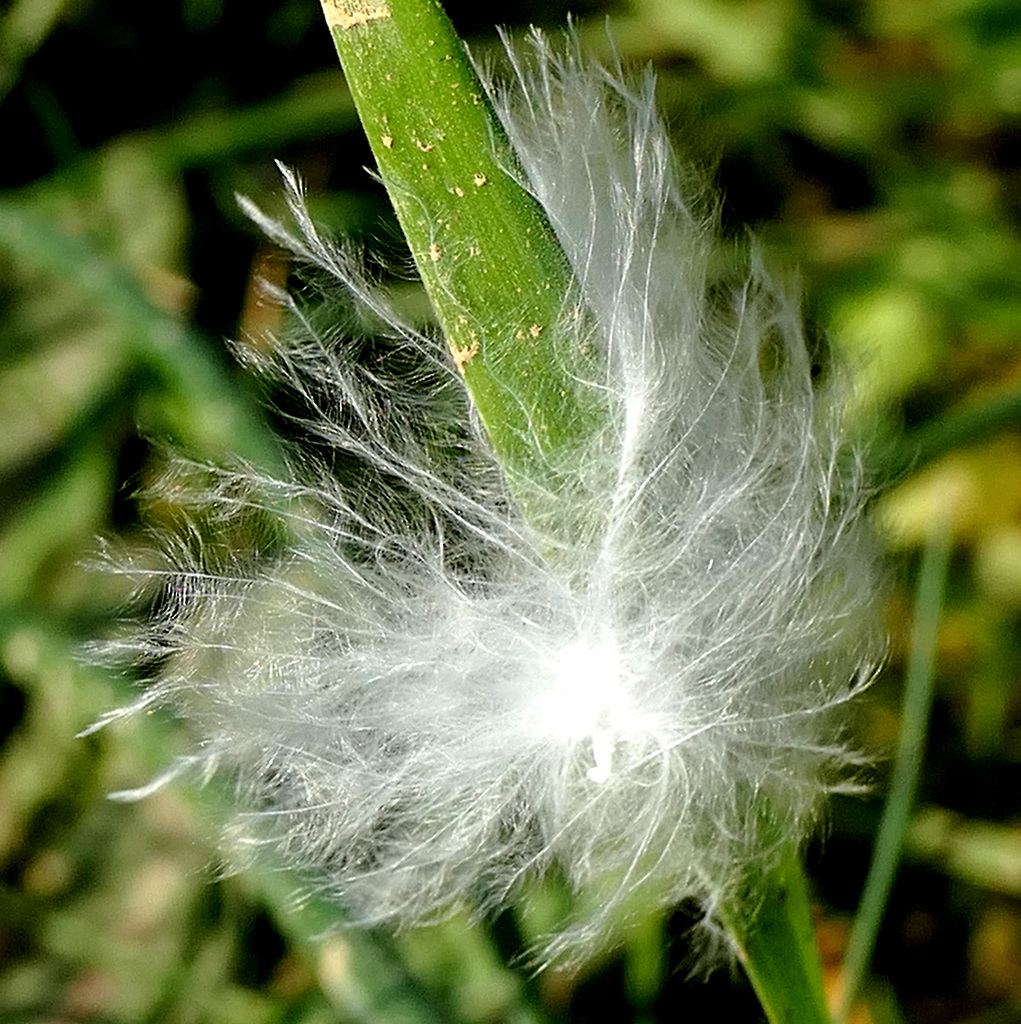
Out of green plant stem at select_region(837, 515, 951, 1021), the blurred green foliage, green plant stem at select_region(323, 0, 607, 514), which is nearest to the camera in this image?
green plant stem at select_region(323, 0, 607, 514)

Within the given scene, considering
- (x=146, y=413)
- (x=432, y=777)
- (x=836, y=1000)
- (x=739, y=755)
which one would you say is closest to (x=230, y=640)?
(x=432, y=777)

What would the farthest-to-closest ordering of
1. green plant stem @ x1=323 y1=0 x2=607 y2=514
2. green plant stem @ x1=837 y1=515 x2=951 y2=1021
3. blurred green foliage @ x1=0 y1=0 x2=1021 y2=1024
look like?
blurred green foliage @ x1=0 y1=0 x2=1021 y2=1024, green plant stem @ x1=837 y1=515 x2=951 y2=1021, green plant stem @ x1=323 y1=0 x2=607 y2=514

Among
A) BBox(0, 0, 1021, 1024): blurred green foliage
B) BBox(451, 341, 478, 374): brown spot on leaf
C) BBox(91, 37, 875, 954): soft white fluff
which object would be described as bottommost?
BBox(0, 0, 1021, 1024): blurred green foliage

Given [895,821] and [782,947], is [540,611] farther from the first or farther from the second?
[895,821]

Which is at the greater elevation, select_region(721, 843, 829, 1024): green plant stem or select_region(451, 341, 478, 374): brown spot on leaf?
select_region(451, 341, 478, 374): brown spot on leaf

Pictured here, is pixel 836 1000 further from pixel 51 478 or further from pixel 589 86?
pixel 51 478

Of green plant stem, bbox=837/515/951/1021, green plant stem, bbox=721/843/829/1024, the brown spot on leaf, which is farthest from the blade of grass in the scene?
green plant stem, bbox=837/515/951/1021

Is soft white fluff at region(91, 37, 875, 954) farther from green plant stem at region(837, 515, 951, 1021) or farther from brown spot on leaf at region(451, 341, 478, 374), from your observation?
green plant stem at region(837, 515, 951, 1021)

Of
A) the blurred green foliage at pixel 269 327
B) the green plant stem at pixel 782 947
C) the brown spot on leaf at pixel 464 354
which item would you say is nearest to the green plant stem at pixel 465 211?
the brown spot on leaf at pixel 464 354
